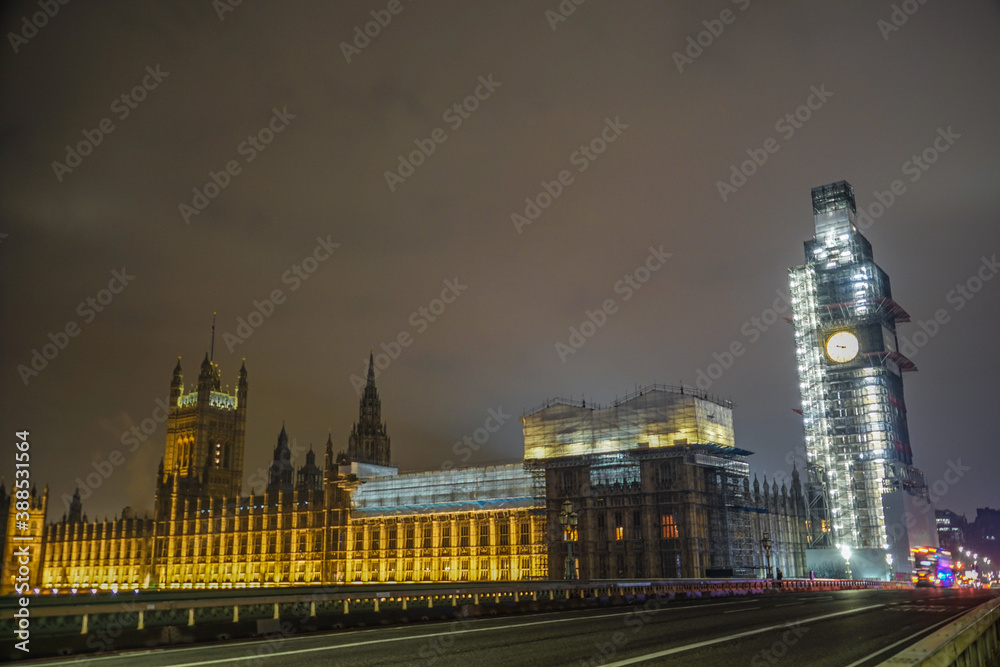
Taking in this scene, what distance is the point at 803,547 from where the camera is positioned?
98.3 m

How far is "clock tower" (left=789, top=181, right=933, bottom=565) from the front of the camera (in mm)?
89562

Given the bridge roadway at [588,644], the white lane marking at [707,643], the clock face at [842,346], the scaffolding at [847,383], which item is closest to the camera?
the white lane marking at [707,643]

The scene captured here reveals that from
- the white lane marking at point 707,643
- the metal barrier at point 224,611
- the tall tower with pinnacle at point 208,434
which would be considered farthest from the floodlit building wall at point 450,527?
the tall tower with pinnacle at point 208,434

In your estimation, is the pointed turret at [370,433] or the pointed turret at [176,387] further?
the pointed turret at [176,387]

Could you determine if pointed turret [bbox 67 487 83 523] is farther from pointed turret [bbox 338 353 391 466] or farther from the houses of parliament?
pointed turret [bbox 338 353 391 466]

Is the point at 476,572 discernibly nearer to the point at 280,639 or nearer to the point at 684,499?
the point at 684,499

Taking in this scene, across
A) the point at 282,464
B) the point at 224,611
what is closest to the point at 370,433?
the point at 282,464

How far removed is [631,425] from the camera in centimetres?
8225

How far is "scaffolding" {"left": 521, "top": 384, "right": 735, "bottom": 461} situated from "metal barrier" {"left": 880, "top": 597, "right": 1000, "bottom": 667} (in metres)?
69.1

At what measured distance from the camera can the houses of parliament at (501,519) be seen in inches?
2990

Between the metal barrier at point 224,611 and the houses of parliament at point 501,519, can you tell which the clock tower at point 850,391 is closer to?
the houses of parliament at point 501,519

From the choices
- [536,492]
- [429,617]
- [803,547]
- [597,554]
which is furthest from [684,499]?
[429,617]

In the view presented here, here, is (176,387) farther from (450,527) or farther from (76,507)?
(450,527)

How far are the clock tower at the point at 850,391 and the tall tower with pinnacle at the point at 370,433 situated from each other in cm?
7115
